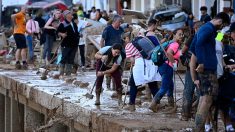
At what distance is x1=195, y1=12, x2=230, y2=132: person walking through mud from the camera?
10.8 meters

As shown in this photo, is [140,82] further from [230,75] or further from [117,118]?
[230,75]

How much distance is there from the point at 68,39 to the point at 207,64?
979 centimetres

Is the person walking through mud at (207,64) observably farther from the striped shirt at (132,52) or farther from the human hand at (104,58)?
the human hand at (104,58)

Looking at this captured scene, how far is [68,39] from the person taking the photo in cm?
2036

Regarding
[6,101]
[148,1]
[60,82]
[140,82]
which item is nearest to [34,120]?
[60,82]

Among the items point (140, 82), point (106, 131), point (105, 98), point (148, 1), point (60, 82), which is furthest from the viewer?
point (148, 1)

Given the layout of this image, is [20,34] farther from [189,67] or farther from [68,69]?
[189,67]

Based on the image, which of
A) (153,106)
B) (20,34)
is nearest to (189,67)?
(153,106)

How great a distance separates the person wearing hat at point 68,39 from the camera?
20.2 meters

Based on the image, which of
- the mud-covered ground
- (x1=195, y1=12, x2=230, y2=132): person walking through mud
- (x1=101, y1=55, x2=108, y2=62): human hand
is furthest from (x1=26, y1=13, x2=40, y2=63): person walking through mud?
(x1=195, y1=12, x2=230, y2=132): person walking through mud

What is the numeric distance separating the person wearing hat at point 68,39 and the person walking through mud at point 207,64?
9.48 m

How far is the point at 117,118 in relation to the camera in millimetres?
12328

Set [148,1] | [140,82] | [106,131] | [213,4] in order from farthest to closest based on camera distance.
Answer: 1. [148,1]
2. [213,4]
3. [140,82]
4. [106,131]

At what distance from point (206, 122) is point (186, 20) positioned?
54.1 ft
